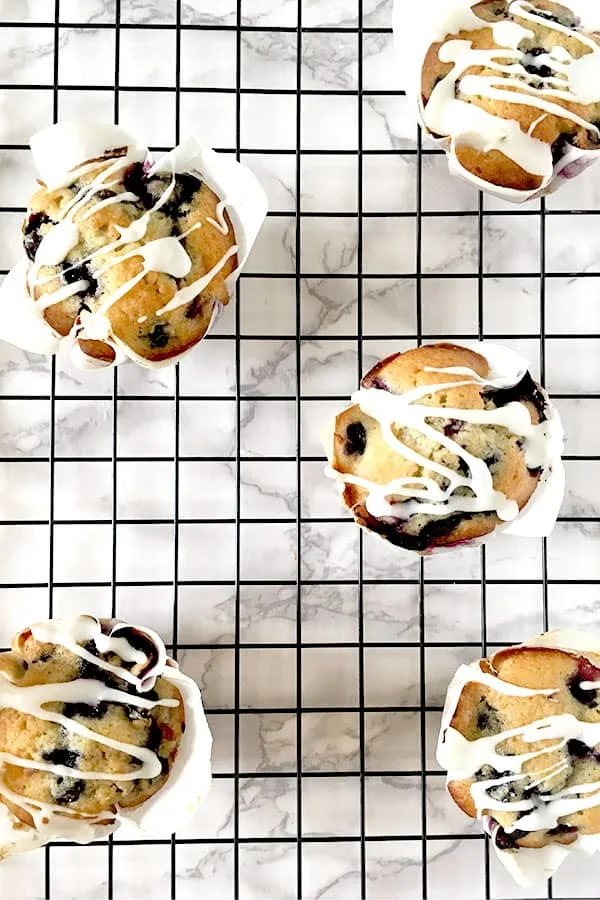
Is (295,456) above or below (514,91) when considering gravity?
below

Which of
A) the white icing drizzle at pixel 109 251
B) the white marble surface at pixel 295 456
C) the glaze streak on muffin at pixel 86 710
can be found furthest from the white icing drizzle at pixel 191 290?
the glaze streak on muffin at pixel 86 710

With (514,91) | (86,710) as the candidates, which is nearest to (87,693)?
(86,710)

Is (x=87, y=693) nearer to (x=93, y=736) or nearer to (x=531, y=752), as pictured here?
(x=93, y=736)

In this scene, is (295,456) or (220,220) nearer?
(220,220)

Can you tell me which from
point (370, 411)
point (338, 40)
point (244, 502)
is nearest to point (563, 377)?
point (370, 411)

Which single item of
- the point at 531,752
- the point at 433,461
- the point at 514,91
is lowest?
the point at 531,752

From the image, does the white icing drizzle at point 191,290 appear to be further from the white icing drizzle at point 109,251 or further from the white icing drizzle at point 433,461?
the white icing drizzle at point 433,461
